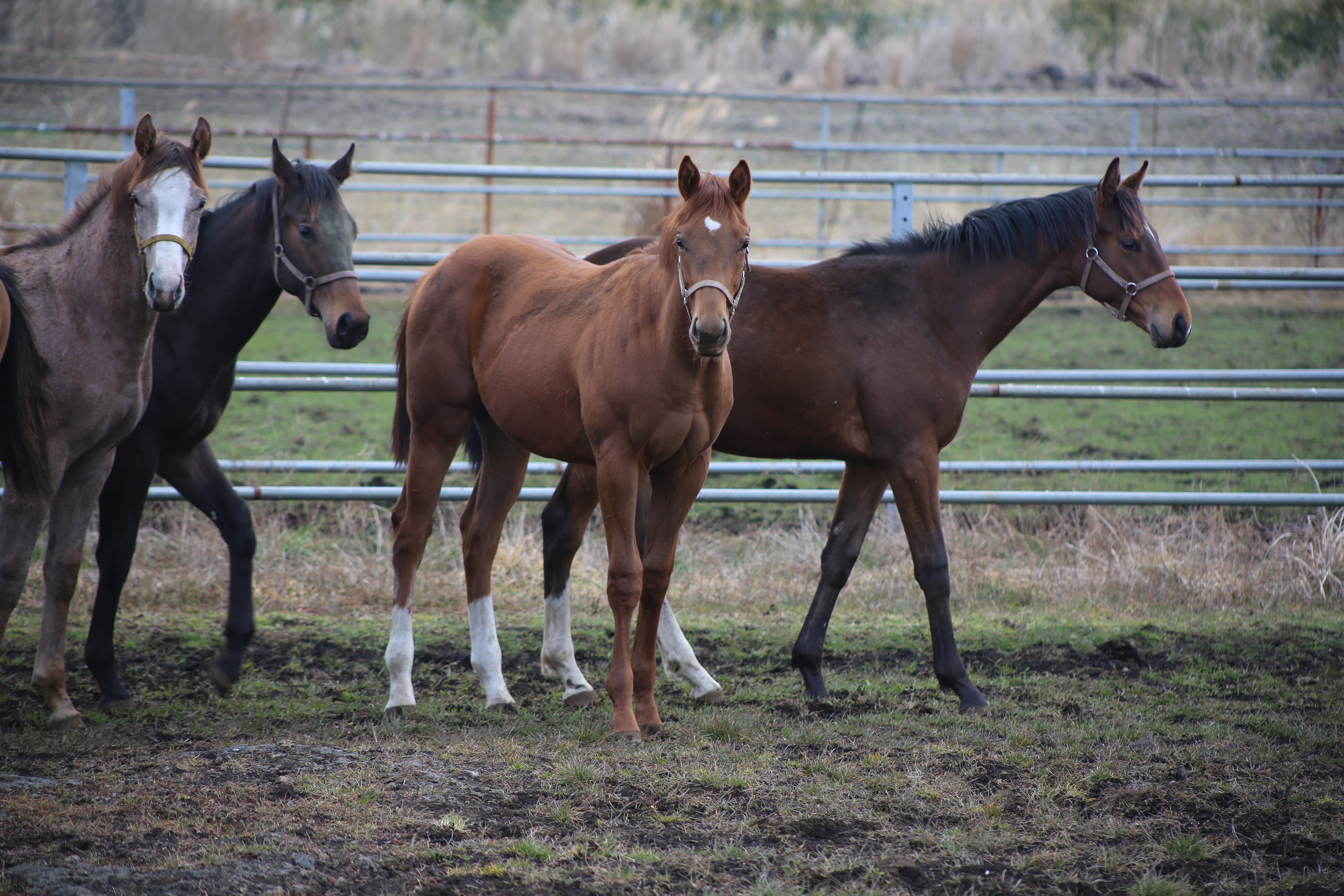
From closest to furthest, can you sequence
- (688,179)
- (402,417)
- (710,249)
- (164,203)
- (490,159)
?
(710,249)
(688,179)
(164,203)
(402,417)
(490,159)

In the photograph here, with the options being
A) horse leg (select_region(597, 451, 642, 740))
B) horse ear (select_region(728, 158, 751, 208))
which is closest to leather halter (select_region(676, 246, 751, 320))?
horse ear (select_region(728, 158, 751, 208))

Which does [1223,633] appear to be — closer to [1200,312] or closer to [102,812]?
[102,812]

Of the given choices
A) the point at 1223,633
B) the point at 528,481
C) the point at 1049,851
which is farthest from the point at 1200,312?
the point at 1049,851

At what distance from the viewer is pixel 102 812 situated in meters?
2.86

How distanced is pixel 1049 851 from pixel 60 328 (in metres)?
3.71

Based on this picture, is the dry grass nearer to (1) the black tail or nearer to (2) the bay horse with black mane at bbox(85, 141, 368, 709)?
(2) the bay horse with black mane at bbox(85, 141, 368, 709)

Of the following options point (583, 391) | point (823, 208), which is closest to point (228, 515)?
point (583, 391)

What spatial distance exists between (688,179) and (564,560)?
173 centimetres

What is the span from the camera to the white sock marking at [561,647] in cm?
423

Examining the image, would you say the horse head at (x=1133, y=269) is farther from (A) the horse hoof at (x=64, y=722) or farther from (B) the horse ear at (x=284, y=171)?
(A) the horse hoof at (x=64, y=722)

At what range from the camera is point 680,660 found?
4324 mm

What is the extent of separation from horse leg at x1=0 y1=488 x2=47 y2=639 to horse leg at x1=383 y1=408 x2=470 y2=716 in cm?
126

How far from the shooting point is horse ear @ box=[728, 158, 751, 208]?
3479 millimetres

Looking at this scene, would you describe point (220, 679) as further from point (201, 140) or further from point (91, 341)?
point (201, 140)
